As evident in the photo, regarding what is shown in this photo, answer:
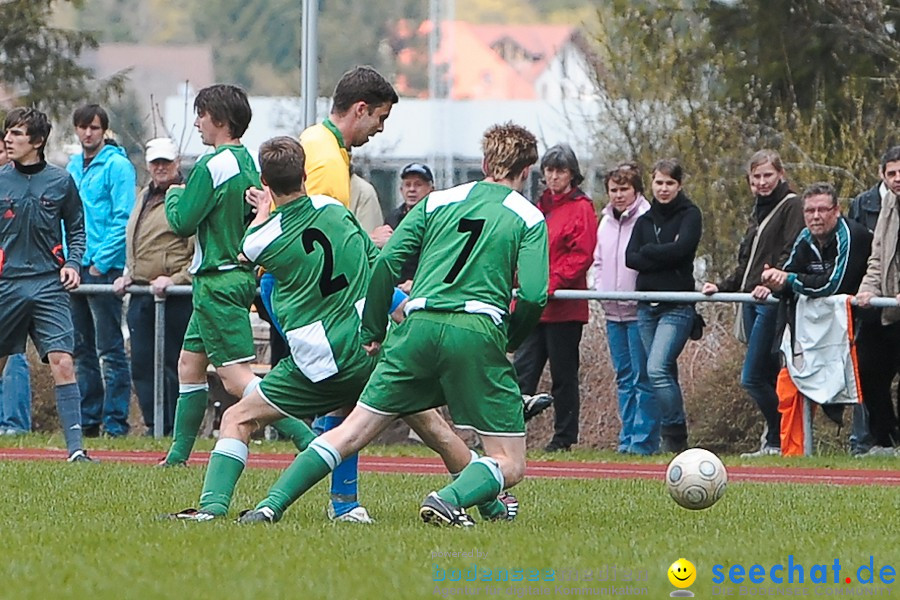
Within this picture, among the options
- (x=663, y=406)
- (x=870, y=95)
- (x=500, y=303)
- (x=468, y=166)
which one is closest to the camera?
(x=500, y=303)

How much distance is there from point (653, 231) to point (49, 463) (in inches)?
190

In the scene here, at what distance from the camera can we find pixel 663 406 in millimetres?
13227

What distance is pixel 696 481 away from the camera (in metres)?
8.12

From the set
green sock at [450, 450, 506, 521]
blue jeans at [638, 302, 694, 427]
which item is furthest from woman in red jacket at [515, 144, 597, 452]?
green sock at [450, 450, 506, 521]

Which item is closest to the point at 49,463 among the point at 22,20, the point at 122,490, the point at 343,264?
the point at 122,490

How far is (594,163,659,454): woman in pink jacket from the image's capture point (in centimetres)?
1348

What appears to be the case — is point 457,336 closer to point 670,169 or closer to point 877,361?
point 670,169

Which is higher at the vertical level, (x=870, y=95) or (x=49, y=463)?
(x=870, y=95)

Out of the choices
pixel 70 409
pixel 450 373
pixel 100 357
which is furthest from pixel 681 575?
pixel 100 357

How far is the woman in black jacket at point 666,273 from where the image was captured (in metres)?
13.2

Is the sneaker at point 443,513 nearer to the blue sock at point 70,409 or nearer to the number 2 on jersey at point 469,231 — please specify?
the number 2 on jersey at point 469,231

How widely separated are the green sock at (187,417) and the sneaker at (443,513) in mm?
3361

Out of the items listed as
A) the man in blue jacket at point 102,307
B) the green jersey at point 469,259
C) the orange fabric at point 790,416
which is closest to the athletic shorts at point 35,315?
the man in blue jacket at point 102,307

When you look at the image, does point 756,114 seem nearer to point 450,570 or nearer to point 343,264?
point 343,264
